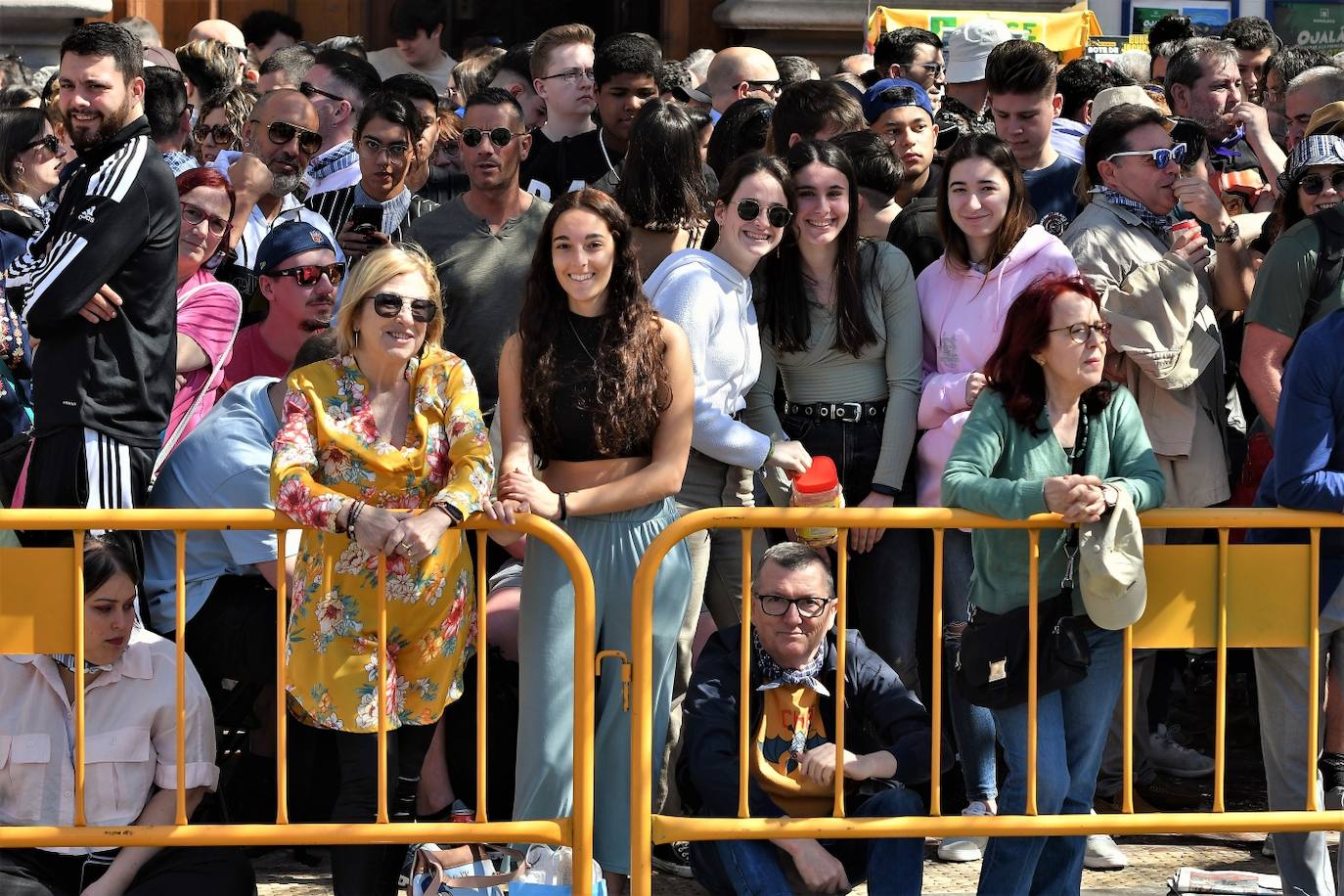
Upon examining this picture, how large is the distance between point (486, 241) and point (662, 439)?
1468 millimetres

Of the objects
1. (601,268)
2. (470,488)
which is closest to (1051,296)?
(601,268)

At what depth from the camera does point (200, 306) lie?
6.11 metres

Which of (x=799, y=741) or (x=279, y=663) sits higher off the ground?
(x=279, y=663)

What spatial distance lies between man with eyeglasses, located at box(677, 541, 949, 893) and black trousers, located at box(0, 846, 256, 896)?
3.94 feet

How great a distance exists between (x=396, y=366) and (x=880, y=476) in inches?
61.0

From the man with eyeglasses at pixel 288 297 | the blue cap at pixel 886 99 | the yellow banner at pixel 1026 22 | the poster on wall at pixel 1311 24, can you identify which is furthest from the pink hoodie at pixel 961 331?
the poster on wall at pixel 1311 24

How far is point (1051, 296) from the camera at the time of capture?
16.1 feet

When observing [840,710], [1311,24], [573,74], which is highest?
[1311,24]

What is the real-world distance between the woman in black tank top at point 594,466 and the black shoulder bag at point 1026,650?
789 mm

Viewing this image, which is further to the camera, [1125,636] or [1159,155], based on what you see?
[1159,155]

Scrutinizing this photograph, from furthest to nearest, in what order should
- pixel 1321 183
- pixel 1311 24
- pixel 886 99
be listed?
pixel 1311 24 < pixel 886 99 < pixel 1321 183

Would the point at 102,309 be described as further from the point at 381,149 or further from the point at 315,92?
the point at 315,92

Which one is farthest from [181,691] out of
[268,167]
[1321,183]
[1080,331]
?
[1321,183]

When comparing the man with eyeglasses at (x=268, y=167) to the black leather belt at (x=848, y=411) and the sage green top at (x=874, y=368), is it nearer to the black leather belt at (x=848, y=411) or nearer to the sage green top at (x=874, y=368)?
the sage green top at (x=874, y=368)
